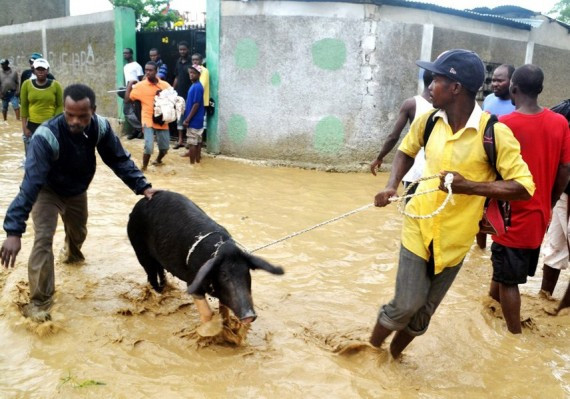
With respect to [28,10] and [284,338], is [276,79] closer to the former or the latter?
[284,338]

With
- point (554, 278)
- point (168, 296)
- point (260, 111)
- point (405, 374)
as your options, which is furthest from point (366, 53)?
point (405, 374)

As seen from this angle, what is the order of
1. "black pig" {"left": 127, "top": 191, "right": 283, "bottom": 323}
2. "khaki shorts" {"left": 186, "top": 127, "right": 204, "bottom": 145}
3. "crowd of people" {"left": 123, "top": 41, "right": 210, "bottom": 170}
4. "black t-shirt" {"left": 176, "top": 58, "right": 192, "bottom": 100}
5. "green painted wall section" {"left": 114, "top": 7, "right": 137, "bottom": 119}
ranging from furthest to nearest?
"green painted wall section" {"left": 114, "top": 7, "right": 137, "bottom": 119} < "black t-shirt" {"left": 176, "top": 58, "right": 192, "bottom": 100} < "khaki shorts" {"left": 186, "top": 127, "right": 204, "bottom": 145} < "crowd of people" {"left": 123, "top": 41, "right": 210, "bottom": 170} < "black pig" {"left": 127, "top": 191, "right": 283, "bottom": 323}

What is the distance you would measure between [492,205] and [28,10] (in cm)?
2583

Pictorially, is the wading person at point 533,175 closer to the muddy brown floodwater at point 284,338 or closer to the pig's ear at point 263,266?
the muddy brown floodwater at point 284,338

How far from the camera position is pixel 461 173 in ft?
9.46

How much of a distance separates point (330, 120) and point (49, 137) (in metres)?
6.67

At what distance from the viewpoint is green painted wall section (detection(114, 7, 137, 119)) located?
39.3ft

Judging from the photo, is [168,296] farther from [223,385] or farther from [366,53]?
[366,53]

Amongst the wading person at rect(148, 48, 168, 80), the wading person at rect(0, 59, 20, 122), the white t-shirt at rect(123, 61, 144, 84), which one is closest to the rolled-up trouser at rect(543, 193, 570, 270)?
the wading person at rect(148, 48, 168, 80)

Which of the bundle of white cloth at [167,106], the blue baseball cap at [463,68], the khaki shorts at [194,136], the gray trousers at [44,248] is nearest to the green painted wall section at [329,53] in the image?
the khaki shorts at [194,136]

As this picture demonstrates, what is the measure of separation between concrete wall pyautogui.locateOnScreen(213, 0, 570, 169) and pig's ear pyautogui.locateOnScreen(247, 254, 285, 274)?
6.74 m

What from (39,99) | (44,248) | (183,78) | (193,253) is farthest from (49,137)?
(183,78)

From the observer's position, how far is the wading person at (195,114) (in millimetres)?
9469

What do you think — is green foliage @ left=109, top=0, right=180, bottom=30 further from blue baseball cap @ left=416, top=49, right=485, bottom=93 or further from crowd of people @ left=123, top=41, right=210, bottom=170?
blue baseball cap @ left=416, top=49, right=485, bottom=93
